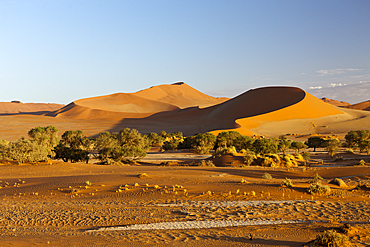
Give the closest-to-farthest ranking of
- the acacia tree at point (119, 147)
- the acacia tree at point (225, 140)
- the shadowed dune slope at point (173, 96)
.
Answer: the acacia tree at point (119, 147), the acacia tree at point (225, 140), the shadowed dune slope at point (173, 96)

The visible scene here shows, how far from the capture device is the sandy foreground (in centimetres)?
682

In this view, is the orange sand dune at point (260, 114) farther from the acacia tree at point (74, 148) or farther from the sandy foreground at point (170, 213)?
the sandy foreground at point (170, 213)

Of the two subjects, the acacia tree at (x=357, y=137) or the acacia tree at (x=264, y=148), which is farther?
the acacia tree at (x=357, y=137)

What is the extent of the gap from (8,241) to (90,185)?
685 centimetres

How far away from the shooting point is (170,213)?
9.00m

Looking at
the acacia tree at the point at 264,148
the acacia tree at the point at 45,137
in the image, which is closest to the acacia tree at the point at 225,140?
the acacia tree at the point at 264,148

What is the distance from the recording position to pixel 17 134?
6675cm

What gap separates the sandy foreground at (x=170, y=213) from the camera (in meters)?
6.82

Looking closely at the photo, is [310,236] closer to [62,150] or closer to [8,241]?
[8,241]

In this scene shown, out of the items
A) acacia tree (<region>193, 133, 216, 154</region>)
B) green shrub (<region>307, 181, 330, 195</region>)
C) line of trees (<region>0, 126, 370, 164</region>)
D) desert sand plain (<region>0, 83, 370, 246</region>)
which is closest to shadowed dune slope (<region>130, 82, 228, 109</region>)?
acacia tree (<region>193, 133, 216, 154</region>)

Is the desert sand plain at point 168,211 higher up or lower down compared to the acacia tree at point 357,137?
lower down

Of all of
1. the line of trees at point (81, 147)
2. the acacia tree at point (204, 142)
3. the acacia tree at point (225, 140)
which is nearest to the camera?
the line of trees at point (81, 147)

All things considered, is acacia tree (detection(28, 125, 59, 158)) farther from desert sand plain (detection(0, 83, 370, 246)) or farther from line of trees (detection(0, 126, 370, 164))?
desert sand plain (detection(0, 83, 370, 246))

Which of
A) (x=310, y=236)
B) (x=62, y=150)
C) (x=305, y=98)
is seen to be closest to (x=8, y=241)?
(x=310, y=236)
